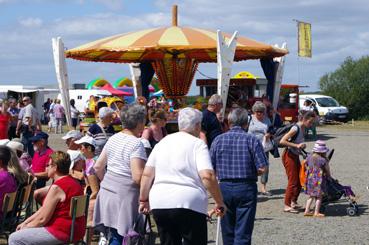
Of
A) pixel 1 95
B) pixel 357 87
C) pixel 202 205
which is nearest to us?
pixel 202 205

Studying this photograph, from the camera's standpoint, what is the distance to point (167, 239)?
18.5 ft

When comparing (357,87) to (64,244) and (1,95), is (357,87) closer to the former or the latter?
(1,95)

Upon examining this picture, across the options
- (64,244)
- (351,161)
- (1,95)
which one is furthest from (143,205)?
(1,95)

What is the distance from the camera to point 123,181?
6.27 meters

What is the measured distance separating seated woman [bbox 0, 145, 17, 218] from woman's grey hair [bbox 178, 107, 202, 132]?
232 centimetres

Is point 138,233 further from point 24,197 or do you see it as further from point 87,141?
point 87,141

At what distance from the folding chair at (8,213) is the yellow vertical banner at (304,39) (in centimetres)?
3485

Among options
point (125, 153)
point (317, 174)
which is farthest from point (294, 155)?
point (125, 153)

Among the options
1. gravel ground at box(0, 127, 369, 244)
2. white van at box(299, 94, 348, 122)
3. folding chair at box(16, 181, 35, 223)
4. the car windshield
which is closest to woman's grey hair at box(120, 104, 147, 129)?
folding chair at box(16, 181, 35, 223)

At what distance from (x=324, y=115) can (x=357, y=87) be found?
10063 mm

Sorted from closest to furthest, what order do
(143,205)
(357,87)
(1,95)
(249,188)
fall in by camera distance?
(143,205)
(249,188)
(1,95)
(357,87)

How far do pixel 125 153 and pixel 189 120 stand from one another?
0.78 metres

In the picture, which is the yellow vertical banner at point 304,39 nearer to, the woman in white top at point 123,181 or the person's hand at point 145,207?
the woman in white top at point 123,181

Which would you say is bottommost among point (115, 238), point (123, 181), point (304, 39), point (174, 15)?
point (115, 238)
